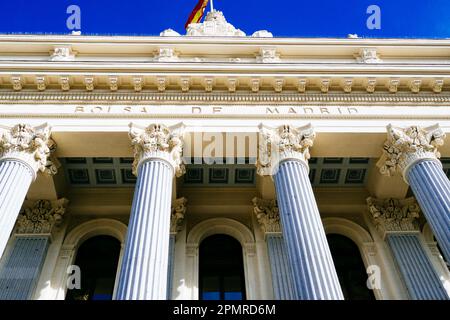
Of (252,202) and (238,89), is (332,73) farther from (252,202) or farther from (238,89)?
(252,202)

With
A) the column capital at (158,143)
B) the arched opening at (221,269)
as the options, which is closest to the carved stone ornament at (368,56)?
the column capital at (158,143)

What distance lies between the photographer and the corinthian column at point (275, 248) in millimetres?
14406

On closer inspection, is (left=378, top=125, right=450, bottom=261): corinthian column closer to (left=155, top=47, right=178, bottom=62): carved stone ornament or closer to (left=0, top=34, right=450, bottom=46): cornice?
(left=0, top=34, right=450, bottom=46): cornice

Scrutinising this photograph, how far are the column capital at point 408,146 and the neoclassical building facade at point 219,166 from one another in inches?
2.0

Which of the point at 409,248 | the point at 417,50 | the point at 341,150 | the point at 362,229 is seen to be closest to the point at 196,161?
the point at 341,150

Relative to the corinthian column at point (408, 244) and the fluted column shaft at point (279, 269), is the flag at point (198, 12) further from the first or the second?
the corinthian column at point (408, 244)

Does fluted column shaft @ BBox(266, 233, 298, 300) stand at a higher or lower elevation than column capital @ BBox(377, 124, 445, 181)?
lower

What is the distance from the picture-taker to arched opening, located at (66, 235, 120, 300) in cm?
1567

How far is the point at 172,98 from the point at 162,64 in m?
1.28

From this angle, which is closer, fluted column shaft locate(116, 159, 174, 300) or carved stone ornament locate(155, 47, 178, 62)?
fluted column shaft locate(116, 159, 174, 300)

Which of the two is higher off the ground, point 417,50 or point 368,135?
point 417,50

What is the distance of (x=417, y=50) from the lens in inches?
775

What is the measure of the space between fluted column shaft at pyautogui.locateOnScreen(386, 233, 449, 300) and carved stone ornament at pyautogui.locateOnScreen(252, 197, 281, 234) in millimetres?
4065

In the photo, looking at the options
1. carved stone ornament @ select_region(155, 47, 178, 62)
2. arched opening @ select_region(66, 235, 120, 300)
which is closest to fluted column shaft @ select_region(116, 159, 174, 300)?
arched opening @ select_region(66, 235, 120, 300)
